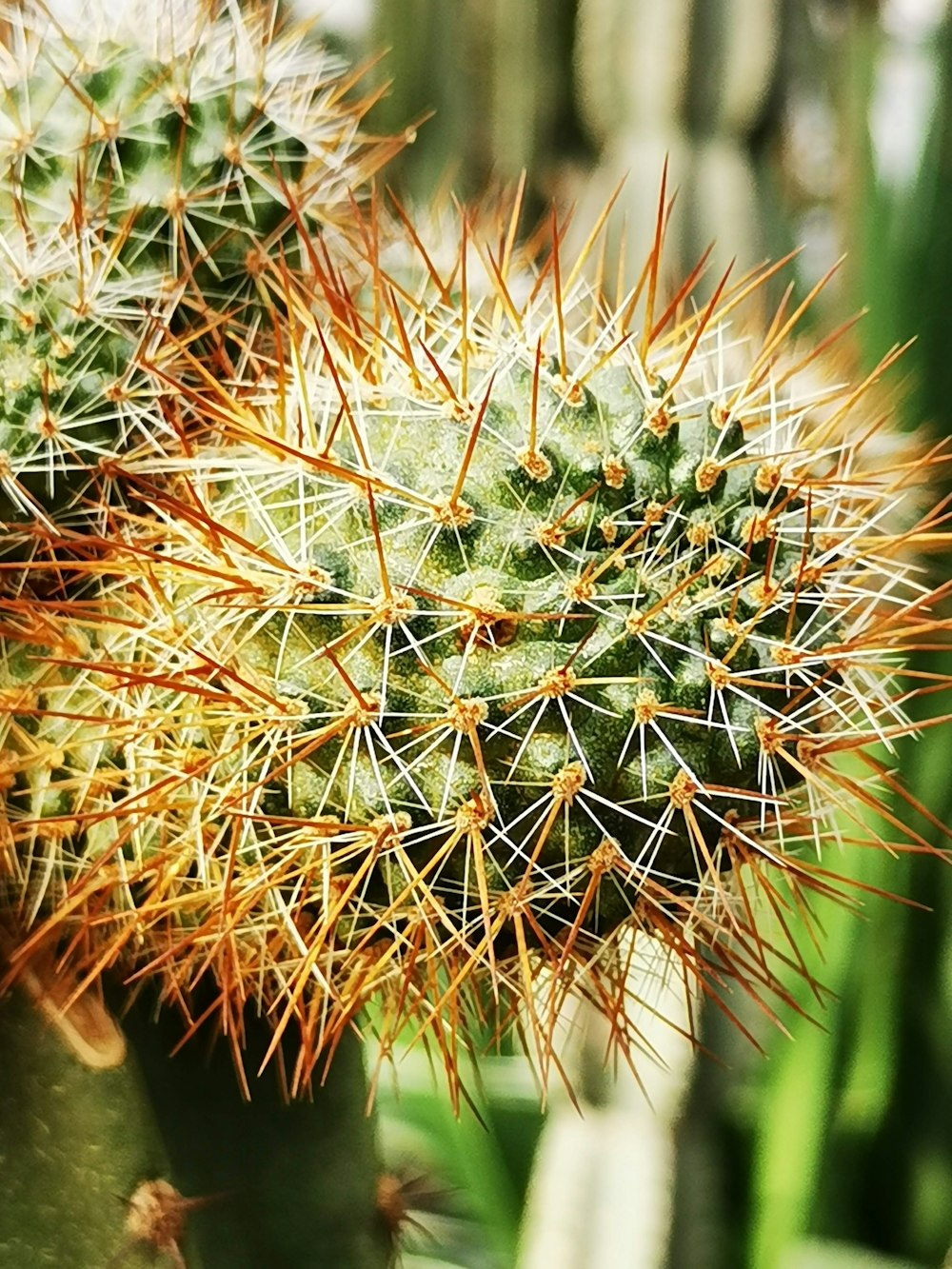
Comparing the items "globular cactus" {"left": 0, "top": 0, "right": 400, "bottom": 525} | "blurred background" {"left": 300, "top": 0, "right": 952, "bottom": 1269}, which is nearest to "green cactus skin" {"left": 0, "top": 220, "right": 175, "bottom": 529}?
"globular cactus" {"left": 0, "top": 0, "right": 400, "bottom": 525}

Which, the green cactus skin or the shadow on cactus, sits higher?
the green cactus skin

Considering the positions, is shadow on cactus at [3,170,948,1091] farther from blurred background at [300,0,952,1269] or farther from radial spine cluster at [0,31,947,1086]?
blurred background at [300,0,952,1269]

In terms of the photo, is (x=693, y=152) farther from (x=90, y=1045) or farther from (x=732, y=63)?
(x=90, y=1045)

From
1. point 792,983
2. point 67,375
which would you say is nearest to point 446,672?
point 67,375

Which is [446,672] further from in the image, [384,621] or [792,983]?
[792,983]

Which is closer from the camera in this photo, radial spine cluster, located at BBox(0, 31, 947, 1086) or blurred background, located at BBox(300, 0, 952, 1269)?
radial spine cluster, located at BBox(0, 31, 947, 1086)

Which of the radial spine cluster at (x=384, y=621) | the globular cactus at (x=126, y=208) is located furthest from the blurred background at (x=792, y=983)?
the radial spine cluster at (x=384, y=621)

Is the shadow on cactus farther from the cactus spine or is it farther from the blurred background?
the blurred background
